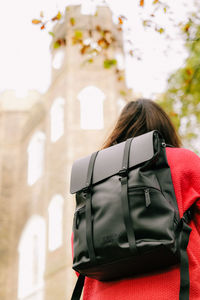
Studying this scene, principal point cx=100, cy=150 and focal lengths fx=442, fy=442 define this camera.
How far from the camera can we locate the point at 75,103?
1656 centimetres

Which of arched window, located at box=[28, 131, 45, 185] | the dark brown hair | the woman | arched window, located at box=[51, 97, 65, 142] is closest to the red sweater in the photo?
the woman

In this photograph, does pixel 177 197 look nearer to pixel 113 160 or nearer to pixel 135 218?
pixel 135 218

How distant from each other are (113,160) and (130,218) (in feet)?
1.20

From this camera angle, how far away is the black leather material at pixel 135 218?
6.01 ft

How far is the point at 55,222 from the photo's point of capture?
52.0 ft

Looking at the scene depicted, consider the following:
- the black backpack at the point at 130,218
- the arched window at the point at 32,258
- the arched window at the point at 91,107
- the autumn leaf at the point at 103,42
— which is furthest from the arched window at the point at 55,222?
the black backpack at the point at 130,218

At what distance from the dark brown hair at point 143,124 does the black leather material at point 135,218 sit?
12.0 inches

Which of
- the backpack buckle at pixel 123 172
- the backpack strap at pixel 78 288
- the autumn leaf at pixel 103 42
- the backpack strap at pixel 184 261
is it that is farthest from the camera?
the autumn leaf at pixel 103 42

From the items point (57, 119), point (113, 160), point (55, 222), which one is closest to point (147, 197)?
point (113, 160)

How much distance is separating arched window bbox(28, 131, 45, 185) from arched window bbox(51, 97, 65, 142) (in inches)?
57.2

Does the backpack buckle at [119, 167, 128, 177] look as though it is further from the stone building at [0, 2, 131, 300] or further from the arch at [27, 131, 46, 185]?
the arch at [27, 131, 46, 185]

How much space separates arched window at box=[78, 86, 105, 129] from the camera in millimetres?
16312

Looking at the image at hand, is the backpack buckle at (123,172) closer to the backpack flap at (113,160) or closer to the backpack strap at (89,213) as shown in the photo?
the backpack flap at (113,160)

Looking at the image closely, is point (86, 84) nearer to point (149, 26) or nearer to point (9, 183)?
point (9, 183)
